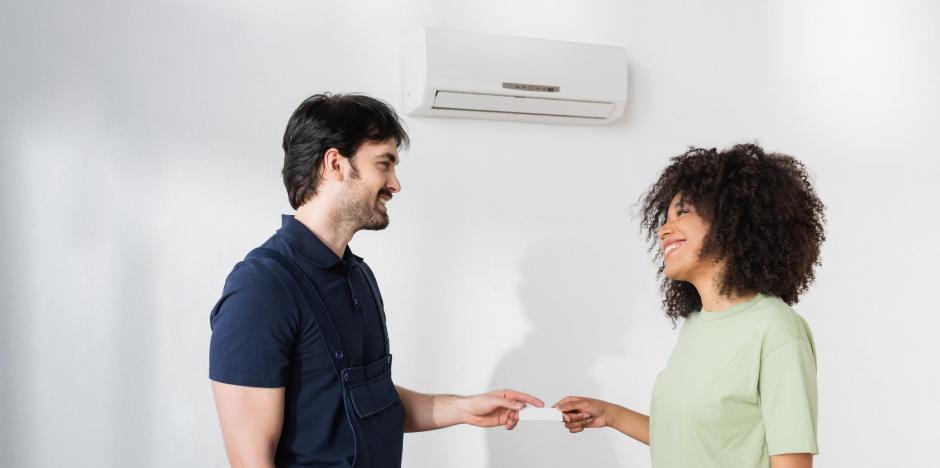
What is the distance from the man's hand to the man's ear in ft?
2.24

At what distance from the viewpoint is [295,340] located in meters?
1.46

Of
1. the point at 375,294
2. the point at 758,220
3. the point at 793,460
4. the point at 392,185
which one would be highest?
the point at 392,185

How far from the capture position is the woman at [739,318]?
4.64 ft

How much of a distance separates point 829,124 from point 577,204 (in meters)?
1.11

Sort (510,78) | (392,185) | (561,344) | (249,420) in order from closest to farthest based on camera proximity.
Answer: (249,420) < (392,185) < (510,78) < (561,344)

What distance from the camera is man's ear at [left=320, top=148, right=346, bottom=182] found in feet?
5.35

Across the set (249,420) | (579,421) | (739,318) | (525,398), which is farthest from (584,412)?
(249,420)

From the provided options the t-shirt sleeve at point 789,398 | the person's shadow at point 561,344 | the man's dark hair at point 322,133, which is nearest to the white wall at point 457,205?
the person's shadow at point 561,344

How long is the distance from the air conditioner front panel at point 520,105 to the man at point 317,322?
67cm

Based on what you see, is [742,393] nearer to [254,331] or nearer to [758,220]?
[758,220]

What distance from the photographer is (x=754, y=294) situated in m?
1.60

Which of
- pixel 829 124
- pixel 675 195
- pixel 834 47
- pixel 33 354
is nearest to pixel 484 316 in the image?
pixel 675 195

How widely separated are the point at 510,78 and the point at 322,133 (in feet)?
3.16

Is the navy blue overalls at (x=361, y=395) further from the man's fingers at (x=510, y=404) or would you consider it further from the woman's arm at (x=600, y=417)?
the woman's arm at (x=600, y=417)
